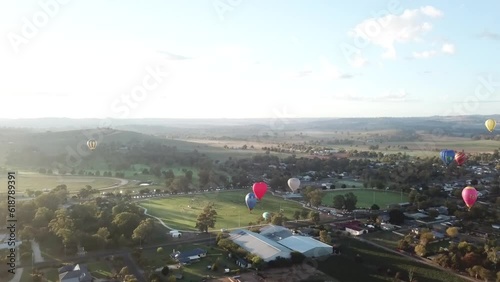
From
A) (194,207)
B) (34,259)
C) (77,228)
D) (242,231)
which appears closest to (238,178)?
(194,207)

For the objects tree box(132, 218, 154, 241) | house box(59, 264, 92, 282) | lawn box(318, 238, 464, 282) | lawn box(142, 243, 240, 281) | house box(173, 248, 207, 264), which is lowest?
lawn box(318, 238, 464, 282)

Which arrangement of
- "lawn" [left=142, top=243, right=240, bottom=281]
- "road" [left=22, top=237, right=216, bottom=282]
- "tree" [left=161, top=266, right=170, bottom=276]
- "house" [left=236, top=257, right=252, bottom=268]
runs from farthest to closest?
"house" [left=236, top=257, right=252, bottom=268], "road" [left=22, top=237, right=216, bottom=282], "lawn" [left=142, top=243, right=240, bottom=281], "tree" [left=161, top=266, right=170, bottom=276]

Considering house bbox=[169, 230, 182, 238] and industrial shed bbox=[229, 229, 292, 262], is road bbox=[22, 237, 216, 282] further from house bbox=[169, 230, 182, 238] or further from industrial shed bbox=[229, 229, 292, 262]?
industrial shed bbox=[229, 229, 292, 262]

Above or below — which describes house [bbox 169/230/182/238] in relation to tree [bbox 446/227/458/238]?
below

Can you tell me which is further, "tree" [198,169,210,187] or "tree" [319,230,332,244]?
"tree" [198,169,210,187]

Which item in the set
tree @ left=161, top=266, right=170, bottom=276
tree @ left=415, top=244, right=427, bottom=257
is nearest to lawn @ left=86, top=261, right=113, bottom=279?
tree @ left=161, top=266, right=170, bottom=276

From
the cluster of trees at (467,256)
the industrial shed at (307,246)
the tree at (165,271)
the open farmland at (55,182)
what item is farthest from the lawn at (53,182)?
the cluster of trees at (467,256)

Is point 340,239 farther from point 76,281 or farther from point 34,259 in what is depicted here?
point 34,259

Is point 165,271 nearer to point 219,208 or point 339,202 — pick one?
point 219,208
